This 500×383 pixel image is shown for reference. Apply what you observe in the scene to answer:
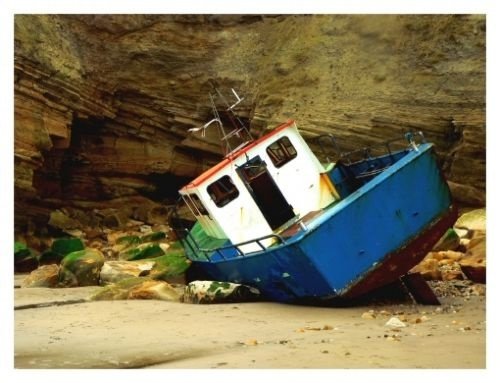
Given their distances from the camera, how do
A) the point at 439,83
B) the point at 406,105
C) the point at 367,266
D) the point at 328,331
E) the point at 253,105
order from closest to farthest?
the point at 328,331
the point at 367,266
the point at 439,83
the point at 406,105
the point at 253,105

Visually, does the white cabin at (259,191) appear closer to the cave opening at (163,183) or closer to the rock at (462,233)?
the rock at (462,233)

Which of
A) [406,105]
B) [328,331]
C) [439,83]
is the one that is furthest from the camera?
[406,105]

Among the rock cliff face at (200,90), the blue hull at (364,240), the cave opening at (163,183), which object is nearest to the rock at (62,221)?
the rock cliff face at (200,90)

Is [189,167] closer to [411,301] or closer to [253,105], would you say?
[253,105]

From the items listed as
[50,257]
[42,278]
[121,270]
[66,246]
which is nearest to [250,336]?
[121,270]

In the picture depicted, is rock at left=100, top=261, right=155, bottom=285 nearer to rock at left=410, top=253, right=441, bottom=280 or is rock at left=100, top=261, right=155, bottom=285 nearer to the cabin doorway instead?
→ the cabin doorway

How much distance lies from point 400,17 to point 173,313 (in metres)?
4.02

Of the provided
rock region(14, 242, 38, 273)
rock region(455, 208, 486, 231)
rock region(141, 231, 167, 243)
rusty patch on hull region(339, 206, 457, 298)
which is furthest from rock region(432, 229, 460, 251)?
rock region(141, 231, 167, 243)

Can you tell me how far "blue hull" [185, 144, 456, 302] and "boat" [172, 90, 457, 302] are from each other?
1cm

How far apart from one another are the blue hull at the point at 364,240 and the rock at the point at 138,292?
3.15 ft

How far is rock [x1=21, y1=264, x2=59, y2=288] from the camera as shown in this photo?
380 inches

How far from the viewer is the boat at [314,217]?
730 cm

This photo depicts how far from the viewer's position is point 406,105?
41.2 ft

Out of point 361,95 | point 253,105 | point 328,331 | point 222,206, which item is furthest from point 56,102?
point 328,331
